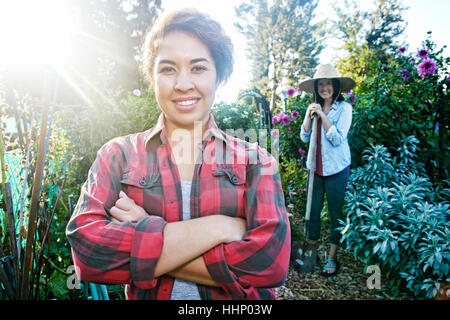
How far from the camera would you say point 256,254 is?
36.0 inches

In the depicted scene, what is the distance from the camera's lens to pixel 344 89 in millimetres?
3275

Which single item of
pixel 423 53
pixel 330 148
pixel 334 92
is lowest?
pixel 330 148

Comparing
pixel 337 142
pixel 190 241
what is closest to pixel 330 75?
pixel 337 142

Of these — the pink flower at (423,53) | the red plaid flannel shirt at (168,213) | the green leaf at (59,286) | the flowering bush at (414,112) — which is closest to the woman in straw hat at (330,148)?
the flowering bush at (414,112)

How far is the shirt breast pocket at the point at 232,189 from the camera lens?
1.02m

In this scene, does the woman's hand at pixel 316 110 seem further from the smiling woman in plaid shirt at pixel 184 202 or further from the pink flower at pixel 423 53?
the pink flower at pixel 423 53

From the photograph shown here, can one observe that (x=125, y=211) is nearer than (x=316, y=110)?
Yes

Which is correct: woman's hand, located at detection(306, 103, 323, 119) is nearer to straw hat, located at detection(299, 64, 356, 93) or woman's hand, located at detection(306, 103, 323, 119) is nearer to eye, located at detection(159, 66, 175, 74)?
straw hat, located at detection(299, 64, 356, 93)

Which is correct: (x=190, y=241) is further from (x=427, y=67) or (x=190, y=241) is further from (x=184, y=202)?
(x=427, y=67)

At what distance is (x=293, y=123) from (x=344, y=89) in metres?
1.64

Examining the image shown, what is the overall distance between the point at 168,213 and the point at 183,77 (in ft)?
1.81

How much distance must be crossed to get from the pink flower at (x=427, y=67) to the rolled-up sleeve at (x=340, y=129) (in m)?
1.84

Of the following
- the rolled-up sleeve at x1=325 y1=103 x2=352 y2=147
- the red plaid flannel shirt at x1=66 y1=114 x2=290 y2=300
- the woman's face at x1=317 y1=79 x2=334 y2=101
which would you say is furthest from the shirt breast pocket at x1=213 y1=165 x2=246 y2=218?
the woman's face at x1=317 y1=79 x2=334 y2=101
